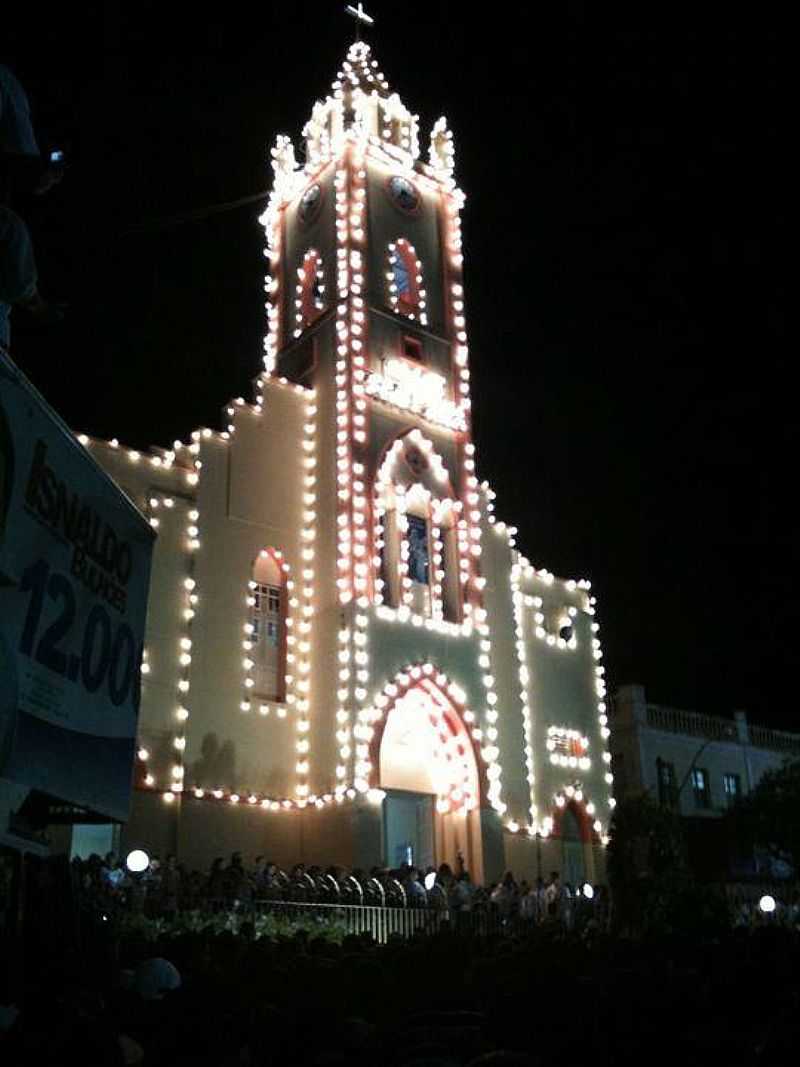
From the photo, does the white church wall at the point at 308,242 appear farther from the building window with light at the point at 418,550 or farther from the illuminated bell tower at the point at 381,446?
the building window with light at the point at 418,550

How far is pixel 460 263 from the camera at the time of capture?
3338cm

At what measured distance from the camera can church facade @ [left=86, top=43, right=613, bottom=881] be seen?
2478 cm

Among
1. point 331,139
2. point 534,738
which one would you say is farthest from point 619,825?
point 331,139

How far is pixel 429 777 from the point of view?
2784cm

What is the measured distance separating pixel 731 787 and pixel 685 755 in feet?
9.58

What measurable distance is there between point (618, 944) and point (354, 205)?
24.2m

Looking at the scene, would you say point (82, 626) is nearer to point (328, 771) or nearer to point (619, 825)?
point (619, 825)

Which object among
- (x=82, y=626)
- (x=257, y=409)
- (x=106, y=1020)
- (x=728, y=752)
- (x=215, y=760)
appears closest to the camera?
(x=106, y=1020)

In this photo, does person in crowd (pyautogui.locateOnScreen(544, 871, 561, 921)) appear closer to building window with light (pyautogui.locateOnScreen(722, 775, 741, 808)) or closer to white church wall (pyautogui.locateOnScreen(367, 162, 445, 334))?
white church wall (pyautogui.locateOnScreen(367, 162, 445, 334))

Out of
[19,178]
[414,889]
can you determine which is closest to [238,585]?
[414,889]

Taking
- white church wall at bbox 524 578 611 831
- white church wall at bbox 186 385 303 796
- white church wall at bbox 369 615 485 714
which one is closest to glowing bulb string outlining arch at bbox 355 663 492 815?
white church wall at bbox 369 615 485 714

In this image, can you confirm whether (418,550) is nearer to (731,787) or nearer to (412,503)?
(412,503)

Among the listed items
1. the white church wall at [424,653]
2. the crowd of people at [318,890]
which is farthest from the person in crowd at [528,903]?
the white church wall at [424,653]

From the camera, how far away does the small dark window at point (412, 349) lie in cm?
3053
